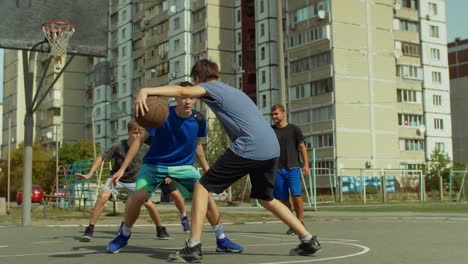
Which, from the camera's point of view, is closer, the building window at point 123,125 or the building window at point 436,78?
the building window at point 436,78

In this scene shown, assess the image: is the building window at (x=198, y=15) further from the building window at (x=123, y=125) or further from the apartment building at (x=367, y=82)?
the building window at (x=123, y=125)

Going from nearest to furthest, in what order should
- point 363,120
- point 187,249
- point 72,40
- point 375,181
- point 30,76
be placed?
point 187,249, point 30,76, point 72,40, point 375,181, point 363,120

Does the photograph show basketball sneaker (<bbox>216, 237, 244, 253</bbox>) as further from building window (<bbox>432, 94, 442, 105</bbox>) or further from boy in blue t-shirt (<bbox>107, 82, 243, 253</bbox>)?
building window (<bbox>432, 94, 442, 105</bbox>)

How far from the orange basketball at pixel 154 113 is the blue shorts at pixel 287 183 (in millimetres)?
4784

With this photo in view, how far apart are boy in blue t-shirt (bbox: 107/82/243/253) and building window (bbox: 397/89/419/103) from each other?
2331 inches

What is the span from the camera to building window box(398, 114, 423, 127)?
214 feet

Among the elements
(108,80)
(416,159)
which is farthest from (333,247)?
(108,80)

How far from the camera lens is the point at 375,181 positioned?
43.2 metres

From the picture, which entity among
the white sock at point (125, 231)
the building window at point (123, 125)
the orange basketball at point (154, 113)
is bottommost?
the white sock at point (125, 231)

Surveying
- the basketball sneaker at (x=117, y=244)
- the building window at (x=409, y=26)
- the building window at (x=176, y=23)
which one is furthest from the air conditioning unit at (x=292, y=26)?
the basketball sneaker at (x=117, y=244)

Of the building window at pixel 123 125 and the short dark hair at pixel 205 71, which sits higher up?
the building window at pixel 123 125

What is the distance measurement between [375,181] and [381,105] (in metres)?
21.8

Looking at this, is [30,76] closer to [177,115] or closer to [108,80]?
[177,115]

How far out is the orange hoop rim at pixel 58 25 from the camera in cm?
1535
